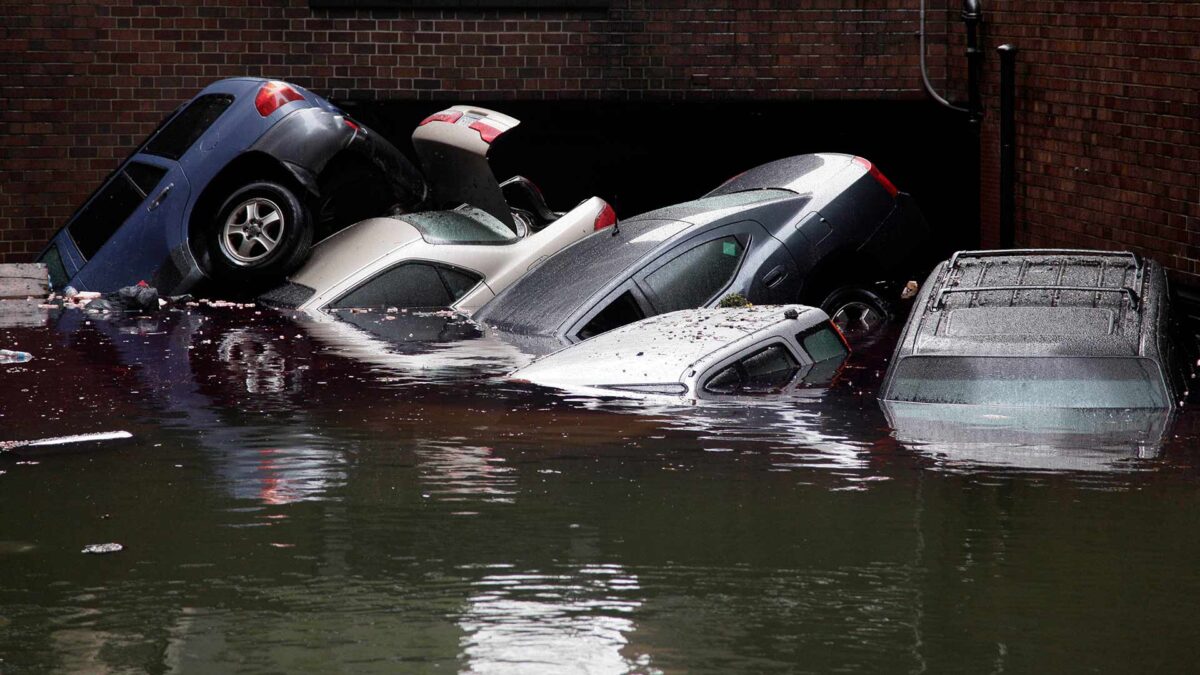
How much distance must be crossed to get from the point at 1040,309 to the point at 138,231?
28.1ft

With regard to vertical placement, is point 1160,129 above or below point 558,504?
above

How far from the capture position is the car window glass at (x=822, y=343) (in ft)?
35.6

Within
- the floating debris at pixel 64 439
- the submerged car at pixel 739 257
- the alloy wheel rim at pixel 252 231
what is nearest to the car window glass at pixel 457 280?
the submerged car at pixel 739 257

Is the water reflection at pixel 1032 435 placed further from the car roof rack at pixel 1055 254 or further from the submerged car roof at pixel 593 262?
the submerged car roof at pixel 593 262

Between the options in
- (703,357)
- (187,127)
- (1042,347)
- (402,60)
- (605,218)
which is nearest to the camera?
(1042,347)

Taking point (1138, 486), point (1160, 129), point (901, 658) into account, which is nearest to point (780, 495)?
point (1138, 486)

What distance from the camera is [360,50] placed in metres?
18.1

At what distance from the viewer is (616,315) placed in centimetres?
1210

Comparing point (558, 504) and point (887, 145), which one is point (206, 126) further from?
point (558, 504)

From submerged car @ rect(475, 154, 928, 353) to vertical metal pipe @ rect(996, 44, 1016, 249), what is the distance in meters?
3.43

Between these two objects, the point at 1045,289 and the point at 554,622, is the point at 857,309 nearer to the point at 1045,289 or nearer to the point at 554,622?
the point at 1045,289

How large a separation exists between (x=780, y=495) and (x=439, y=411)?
2.70m

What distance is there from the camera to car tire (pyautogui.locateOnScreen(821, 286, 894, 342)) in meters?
13.3

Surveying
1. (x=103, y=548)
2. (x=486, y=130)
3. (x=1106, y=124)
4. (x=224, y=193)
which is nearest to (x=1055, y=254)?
(x=1106, y=124)
